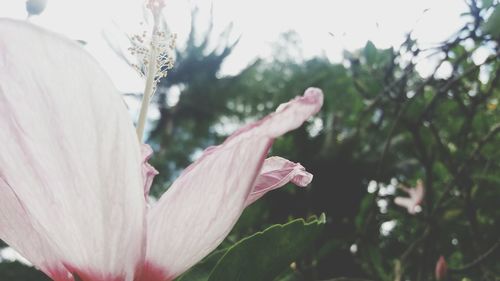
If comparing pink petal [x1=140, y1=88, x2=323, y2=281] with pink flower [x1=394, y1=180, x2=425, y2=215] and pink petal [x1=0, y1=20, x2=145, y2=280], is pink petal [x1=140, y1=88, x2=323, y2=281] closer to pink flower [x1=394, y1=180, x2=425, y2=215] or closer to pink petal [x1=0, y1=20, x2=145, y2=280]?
pink petal [x1=0, y1=20, x2=145, y2=280]

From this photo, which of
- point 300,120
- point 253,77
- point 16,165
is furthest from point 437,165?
point 253,77

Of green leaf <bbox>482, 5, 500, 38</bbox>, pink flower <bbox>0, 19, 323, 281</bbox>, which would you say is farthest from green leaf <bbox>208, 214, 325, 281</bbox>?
green leaf <bbox>482, 5, 500, 38</bbox>

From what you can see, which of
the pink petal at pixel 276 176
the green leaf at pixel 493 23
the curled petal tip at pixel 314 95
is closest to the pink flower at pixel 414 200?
the green leaf at pixel 493 23

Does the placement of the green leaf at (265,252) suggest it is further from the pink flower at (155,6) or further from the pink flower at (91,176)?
the pink flower at (155,6)

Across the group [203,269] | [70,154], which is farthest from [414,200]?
[70,154]

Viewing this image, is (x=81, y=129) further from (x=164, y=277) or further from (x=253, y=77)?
(x=253, y=77)
